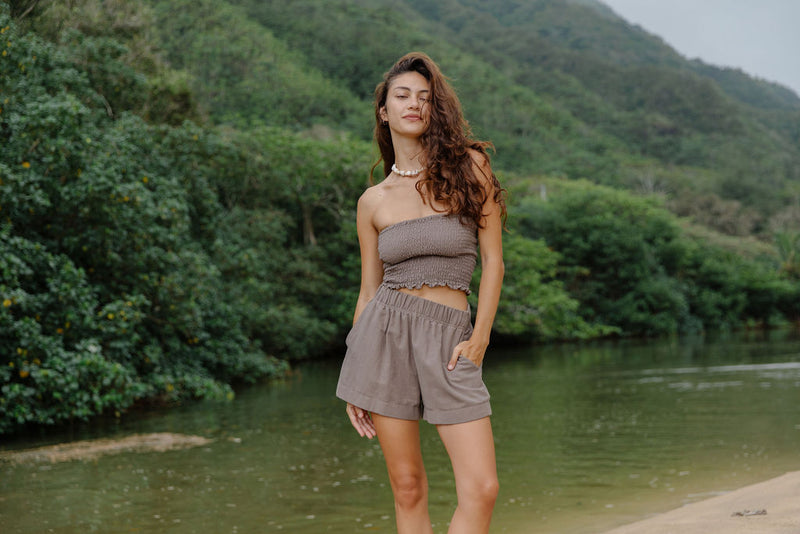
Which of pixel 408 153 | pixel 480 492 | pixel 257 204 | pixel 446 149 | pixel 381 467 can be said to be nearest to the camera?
pixel 480 492

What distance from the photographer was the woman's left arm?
2.66 m

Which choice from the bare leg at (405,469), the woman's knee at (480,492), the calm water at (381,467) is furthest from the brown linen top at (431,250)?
the calm water at (381,467)

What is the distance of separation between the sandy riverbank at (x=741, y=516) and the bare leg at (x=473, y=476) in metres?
1.48

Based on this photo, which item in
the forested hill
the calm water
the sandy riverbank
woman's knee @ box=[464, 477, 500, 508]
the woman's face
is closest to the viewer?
woman's knee @ box=[464, 477, 500, 508]

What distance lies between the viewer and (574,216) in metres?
33.1

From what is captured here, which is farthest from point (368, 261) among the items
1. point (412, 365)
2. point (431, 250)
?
point (412, 365)

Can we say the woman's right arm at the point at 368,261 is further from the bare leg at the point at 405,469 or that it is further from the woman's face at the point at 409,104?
the woman's face at the point at 409,104

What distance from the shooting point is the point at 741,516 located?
152 inches

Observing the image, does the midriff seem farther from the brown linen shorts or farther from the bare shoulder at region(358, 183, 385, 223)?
the bare shoulder at region(358, 183, 385, 223)

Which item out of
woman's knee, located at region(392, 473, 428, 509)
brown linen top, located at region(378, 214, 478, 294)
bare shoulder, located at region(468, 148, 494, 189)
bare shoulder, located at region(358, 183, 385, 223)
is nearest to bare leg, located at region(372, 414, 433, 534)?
woman's knee, located at region(392, 473, 428, 509)

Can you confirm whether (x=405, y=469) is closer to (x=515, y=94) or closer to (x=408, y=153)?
(x=408, y=153)

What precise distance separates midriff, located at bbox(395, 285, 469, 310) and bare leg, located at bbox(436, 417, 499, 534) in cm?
39

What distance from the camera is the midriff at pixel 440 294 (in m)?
2.75

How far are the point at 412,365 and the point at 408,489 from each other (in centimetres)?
42
